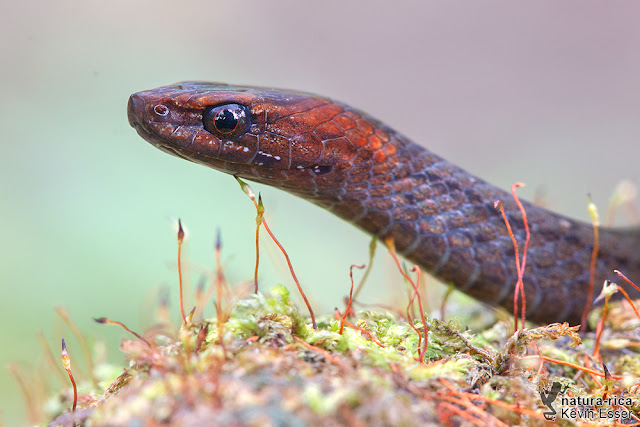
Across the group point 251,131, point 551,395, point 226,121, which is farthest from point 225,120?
point 551,395

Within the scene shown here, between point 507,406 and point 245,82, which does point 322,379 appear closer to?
point 507,406

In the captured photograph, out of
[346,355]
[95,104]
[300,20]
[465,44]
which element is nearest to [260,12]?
[300,20]

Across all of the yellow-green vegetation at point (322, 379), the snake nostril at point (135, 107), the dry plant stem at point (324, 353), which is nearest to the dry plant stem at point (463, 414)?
the yellow-green vegetation at point (322, 379)

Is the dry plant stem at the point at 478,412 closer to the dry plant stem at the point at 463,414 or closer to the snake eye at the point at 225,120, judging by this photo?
the dry plant stem at the point at 463,414

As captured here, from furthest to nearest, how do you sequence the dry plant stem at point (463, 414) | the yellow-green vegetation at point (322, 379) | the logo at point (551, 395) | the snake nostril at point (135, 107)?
1. the snake nostril at point (135, 107)
2. the logo at point (551, 395)
3. the dry plant stem at point (463, 414)
4. the yellow-green vegetation at point (322, 379)

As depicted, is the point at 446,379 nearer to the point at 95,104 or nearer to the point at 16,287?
the point at 16,287

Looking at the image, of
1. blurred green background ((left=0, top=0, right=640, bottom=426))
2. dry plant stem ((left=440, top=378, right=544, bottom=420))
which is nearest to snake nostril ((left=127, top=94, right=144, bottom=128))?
blurred green background ((left=0, top=0, right=640, bottom=426))

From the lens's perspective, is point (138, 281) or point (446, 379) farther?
point (138, 281)
